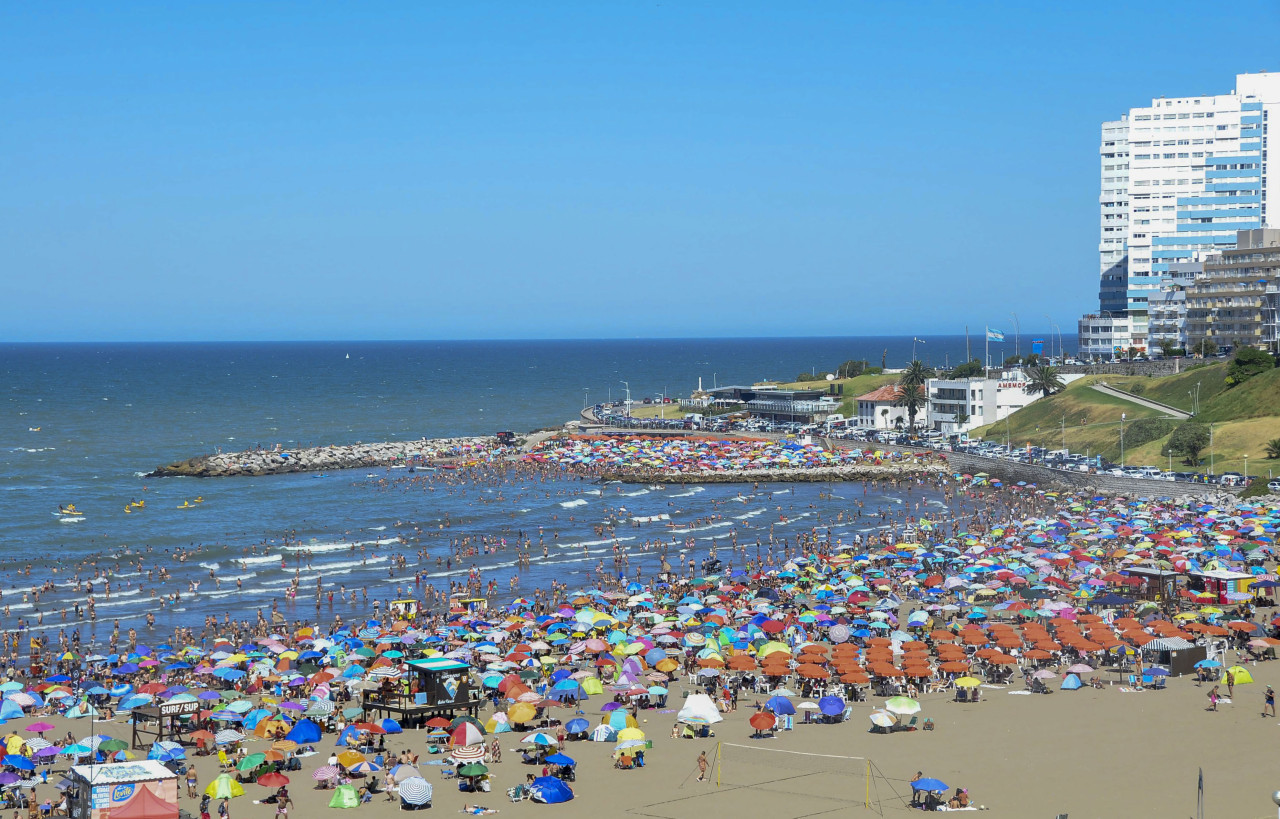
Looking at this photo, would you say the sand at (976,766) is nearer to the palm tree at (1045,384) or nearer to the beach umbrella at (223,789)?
the beach umbrella at (223,789)

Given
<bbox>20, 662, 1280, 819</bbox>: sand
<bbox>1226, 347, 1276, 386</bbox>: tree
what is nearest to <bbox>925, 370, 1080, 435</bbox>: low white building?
<bbox>1226, 347, 1276, 386</bbox>: tree

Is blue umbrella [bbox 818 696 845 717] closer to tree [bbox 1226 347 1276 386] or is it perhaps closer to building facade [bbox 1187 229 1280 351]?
tree [bbox 1226 347 1276 386]

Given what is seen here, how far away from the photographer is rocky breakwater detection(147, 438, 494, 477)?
103m

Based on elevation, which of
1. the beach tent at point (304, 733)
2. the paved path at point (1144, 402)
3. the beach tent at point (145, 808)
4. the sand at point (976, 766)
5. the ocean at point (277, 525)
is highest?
the paved path at point (1144, 402)

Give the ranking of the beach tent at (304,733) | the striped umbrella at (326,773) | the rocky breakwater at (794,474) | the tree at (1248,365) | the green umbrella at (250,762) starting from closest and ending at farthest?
the striped umbrella at (326,773)
the green umbrella at (250,762)
the beach tent at (304,733)
the rocky breakwater at (794,474)
the tree at (1248,365)

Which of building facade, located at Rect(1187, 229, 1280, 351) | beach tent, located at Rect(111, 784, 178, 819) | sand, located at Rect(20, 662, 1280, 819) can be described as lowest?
sand, located at Rect(20, 662, 1280, 819)

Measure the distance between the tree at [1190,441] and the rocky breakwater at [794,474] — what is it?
15.0 meters

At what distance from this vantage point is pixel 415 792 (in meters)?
25.6

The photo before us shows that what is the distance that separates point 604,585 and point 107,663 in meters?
21.1

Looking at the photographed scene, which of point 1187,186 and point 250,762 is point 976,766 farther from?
point 1187,186

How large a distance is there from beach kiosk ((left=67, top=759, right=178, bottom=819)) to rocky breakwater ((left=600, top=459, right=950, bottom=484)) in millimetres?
70270

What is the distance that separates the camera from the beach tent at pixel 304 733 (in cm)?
3003

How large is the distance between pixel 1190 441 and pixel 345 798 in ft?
227

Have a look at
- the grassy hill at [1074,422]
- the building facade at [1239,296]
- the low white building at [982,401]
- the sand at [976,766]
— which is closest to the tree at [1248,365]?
the grassy hill at [1074,422]
